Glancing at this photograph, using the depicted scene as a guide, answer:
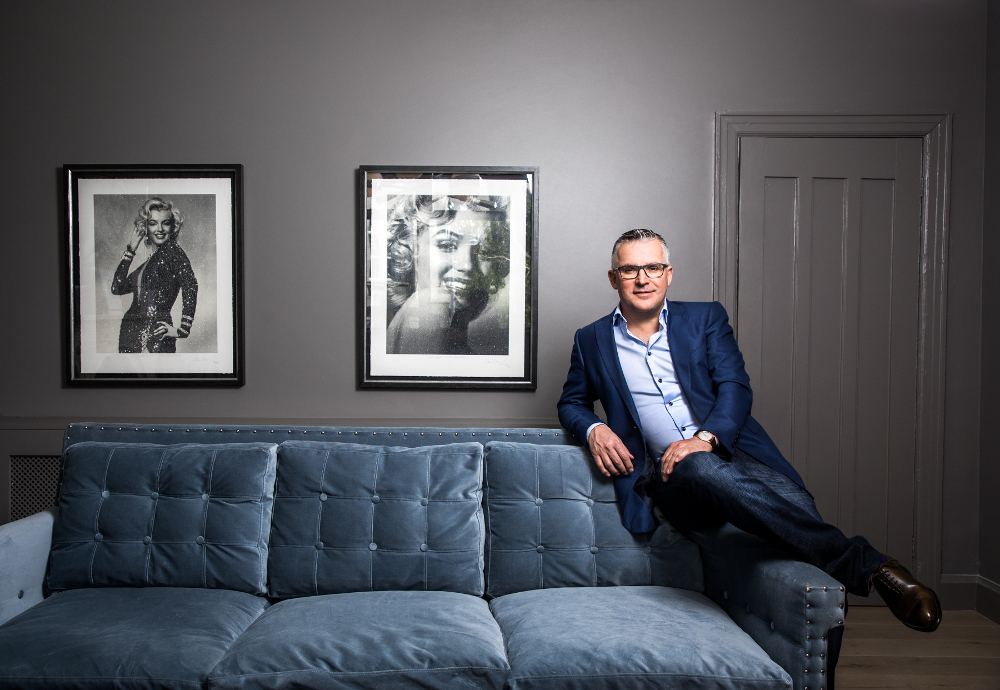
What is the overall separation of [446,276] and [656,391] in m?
1.16

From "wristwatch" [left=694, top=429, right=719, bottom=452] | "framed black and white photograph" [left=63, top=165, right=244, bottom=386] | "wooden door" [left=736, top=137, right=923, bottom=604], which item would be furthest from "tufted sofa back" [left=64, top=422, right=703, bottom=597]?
"wooden door" [left=736, top=137, right=923, bottom=604]

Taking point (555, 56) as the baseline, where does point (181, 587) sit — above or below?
below

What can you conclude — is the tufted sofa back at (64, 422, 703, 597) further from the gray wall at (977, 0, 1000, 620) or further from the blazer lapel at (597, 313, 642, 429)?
the gray wall at (977, 0, 1000, 620)

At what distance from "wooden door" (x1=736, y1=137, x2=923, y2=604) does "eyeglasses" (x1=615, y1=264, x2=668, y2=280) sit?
903 mm

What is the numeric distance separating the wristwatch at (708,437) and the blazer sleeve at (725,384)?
1cm

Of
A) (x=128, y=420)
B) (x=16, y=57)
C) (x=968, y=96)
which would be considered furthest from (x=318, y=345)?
(x=968, y=96)

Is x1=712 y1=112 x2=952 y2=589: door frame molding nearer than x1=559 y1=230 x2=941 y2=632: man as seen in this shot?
No

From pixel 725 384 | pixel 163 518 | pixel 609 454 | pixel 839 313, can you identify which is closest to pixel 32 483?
pixel 163 518

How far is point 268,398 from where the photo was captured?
2867 millimetres

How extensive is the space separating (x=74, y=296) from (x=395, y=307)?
152cm

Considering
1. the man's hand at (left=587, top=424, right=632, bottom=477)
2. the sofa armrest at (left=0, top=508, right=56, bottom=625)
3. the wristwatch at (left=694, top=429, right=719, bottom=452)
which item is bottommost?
the sofa armrest at (left=0, top=508, right=56, bottom=625)

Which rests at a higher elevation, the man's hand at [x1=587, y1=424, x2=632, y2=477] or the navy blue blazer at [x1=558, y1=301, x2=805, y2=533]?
the navy blue blazer at [x1=558, y1=301, x2=805, y2=533]

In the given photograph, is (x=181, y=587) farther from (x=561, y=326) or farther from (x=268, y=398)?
(x=561, y=326)

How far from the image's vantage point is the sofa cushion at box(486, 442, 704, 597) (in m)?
2.02
